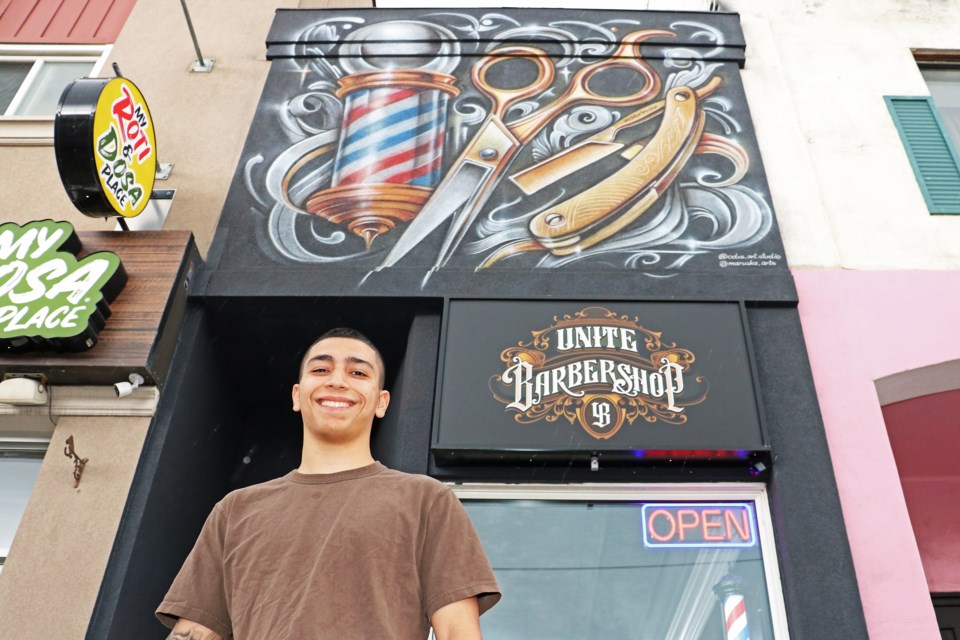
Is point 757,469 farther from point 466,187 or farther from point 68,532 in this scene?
point 68,532

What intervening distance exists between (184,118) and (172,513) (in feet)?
10.8

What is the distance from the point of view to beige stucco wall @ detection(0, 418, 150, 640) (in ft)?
16.0

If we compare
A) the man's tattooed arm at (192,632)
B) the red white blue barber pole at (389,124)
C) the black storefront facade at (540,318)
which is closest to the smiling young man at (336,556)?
the man's tattooed arm at (192,632)

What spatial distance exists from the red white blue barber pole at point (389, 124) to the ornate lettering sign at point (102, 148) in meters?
1.19

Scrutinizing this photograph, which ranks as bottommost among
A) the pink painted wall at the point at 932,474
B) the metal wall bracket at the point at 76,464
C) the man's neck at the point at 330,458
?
the man's neck at the point at 330,458

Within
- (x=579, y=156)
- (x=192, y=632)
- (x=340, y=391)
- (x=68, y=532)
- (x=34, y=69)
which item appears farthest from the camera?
(x=34, y=69)

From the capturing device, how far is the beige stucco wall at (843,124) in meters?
6.52

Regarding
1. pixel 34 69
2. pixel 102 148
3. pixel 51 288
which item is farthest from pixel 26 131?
pixel 51 288

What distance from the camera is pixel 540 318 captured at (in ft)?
19.5

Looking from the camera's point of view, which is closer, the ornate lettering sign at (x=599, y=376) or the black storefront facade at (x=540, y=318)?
the black storefront facade at (x=540, y=318)

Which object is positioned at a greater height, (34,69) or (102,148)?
(34,69)

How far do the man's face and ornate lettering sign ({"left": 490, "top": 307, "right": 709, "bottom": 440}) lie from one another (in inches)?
88.6

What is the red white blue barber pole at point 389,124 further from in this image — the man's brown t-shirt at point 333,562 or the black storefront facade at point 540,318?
the man's brown t-shirt at point 333,562

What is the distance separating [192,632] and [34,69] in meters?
7.03
